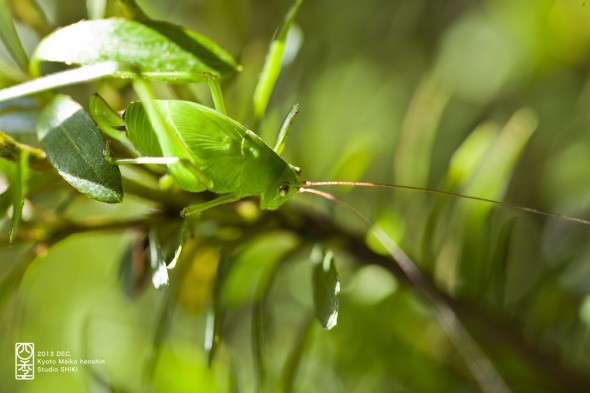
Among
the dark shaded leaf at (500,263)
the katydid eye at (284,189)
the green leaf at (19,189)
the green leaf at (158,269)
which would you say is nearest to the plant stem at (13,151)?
the green leaf at (19,189)

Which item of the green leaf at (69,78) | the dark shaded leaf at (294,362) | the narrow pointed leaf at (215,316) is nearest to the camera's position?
the green leaf at (69,78)

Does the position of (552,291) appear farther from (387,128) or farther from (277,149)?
(387,128)

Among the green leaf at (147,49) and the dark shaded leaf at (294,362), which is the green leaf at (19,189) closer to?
the green leaf at (147,49)

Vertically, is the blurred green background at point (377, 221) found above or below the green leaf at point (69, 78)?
below

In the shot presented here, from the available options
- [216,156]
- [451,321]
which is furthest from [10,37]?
[451,321]

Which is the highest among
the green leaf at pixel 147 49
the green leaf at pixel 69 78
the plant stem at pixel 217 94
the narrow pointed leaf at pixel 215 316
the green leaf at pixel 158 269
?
the green leaf at pixel 147 49

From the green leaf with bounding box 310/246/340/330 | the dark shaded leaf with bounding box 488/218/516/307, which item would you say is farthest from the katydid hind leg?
the dark shaded leaf with bounding box 488/218/516/307

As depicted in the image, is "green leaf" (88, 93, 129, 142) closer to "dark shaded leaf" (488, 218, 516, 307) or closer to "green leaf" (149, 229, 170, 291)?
"green leaf" (149, 229, 170, 291)
